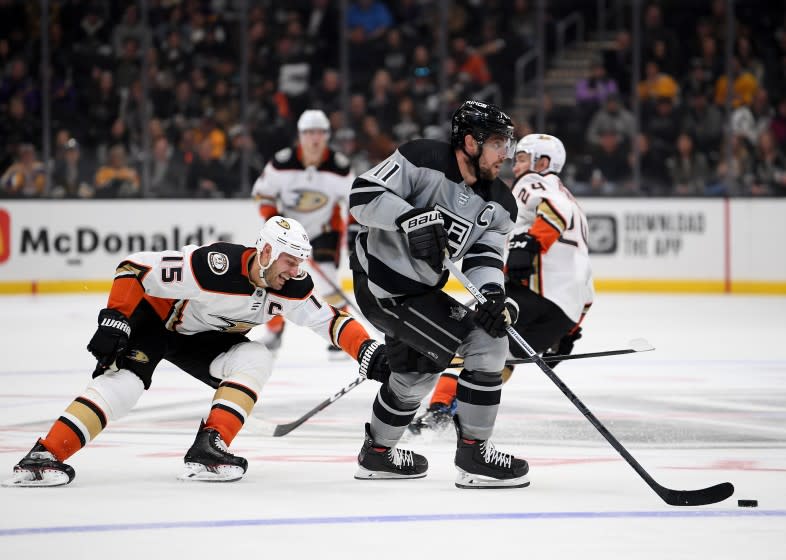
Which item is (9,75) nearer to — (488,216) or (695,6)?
(695,6)

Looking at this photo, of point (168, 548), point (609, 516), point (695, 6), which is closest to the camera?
point (168, 548)

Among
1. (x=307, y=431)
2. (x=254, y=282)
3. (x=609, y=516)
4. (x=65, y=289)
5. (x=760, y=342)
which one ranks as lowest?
(x=65, y=289)

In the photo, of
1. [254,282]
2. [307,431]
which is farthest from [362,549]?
[307,431]

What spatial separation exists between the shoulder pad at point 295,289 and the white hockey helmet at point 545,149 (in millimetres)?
1511

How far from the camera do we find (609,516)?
3.64 m

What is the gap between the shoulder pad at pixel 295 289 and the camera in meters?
4.26

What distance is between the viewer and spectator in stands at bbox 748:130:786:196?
38.9ft

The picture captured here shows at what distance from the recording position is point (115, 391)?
4105 millimetres

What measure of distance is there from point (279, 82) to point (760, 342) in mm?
5692

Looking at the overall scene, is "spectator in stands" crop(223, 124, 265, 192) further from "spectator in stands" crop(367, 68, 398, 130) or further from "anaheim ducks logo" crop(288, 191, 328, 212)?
"anaheim ducks logo" crop(288, 191, 328, 212)

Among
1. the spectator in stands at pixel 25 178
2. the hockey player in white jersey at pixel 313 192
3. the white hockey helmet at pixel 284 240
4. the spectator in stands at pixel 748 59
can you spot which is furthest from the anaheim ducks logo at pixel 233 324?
the spectator in stands at pixel 748 59

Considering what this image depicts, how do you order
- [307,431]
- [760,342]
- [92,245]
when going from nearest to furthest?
[307,431]
[760,342]
[92,245]

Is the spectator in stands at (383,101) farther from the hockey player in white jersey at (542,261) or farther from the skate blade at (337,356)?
the hockey player in white jersey at (542,261)

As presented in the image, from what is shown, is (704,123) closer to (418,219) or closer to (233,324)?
(233,324)
